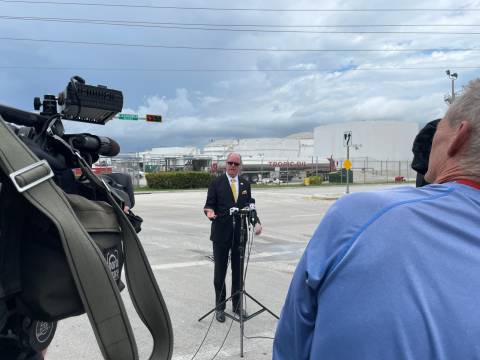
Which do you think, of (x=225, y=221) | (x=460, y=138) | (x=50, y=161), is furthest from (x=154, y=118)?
(x=460, y=138)

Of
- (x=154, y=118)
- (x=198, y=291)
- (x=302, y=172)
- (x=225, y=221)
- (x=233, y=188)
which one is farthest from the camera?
(x=302, y=172)

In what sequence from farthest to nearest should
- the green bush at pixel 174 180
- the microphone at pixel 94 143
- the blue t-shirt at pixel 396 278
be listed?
the green bush at pixel 174 180 → the microphone at pixel 94 143 → the blue t-shirt at pixel 396 278

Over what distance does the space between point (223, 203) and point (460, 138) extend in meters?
3.93

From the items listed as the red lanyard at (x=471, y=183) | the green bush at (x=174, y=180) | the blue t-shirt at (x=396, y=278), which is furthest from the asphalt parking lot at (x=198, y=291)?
the green bush at (x=174, y=180)

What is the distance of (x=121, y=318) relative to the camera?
1.10m

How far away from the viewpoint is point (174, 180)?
105ft

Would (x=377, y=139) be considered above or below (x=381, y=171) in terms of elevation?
above

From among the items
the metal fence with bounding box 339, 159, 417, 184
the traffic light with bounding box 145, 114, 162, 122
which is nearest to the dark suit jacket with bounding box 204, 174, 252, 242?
the traffic light with bounding box 145, 114, 162, 122

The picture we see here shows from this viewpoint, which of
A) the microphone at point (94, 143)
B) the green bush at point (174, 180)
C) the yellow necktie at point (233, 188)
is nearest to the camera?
the microphone at point (94, 143)

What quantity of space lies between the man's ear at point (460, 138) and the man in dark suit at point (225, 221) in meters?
3.76

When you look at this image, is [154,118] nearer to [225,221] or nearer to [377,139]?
[225,221]

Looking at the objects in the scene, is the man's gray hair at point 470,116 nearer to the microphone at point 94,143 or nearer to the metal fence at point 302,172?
the microphone at point 94,143

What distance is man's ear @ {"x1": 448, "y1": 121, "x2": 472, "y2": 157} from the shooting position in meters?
1.08

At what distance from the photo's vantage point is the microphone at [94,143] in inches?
55.7
